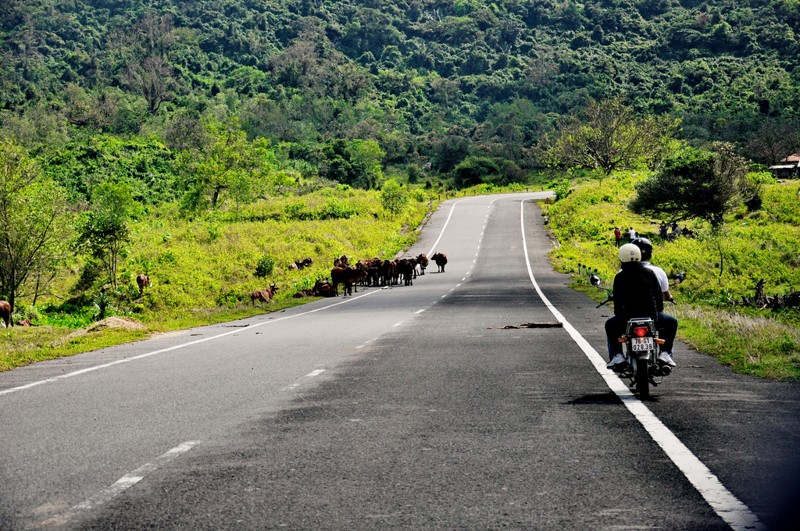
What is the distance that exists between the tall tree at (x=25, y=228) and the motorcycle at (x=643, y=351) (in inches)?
1431

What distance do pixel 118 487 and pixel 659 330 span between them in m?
6.27

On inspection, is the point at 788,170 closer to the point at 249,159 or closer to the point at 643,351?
the point at 249,159

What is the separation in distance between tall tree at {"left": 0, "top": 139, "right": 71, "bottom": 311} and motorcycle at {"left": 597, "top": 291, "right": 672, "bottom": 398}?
1431 inches

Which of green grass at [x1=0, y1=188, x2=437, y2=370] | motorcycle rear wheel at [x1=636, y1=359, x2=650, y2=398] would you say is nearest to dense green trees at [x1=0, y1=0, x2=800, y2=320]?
green grass at [x1=0, y1=188, x2=437, y2=370]

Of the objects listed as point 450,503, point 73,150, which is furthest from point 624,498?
point 73,150

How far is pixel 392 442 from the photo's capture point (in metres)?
7.23

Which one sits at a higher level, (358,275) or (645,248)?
(645,248)

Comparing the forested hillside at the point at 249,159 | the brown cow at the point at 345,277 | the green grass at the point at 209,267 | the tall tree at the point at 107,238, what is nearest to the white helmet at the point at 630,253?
the green grass at the point at 209,267

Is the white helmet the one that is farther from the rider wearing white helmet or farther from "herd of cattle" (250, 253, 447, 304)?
"herd of cattle" (250, 253, 447, 304)

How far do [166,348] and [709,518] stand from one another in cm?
1326

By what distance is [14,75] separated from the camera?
188375 millimetres

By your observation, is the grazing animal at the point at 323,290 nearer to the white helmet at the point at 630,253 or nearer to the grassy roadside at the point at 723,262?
the grassy roadside at the point at 723,262

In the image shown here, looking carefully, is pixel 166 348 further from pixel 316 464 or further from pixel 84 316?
pixel 84 316

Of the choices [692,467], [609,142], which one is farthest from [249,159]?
[692,467]
